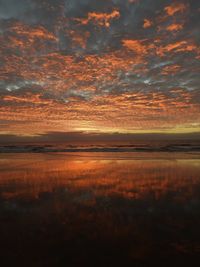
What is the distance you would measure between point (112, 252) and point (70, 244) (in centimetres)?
100

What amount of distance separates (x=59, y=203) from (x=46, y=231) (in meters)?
3.07

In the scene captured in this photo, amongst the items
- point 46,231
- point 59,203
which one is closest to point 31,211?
point 59,203

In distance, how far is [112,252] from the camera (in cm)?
544

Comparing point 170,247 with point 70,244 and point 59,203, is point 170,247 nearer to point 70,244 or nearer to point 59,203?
point 70,244

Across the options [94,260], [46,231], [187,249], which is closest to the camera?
[94,260]

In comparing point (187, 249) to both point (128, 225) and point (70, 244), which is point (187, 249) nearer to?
point (128, 225)

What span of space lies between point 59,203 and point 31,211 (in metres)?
1.33

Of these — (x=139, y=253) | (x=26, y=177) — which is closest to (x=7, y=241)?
(x=139, y=253)

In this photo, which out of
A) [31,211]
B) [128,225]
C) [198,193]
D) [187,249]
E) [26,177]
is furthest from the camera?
[26,177]

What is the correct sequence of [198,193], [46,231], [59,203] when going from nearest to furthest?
[46,231]
[59,203]
[198,193]

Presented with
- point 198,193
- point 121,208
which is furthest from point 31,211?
point 198,193

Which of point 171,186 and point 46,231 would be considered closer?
point 46,231

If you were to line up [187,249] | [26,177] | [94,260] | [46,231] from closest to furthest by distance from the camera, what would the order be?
[94,260], [187,249], [46,231], [26,177]

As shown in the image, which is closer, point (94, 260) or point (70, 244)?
point (94, 260)
